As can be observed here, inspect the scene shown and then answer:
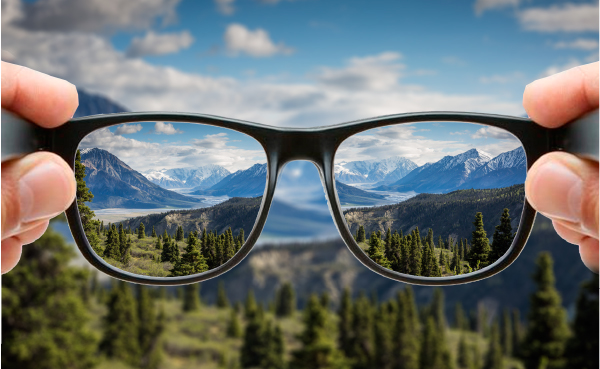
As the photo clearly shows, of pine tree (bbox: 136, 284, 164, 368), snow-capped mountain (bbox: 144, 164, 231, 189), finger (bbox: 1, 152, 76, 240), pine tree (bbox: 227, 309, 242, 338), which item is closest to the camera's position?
finger (bbox: 1, 152, 76, 240)

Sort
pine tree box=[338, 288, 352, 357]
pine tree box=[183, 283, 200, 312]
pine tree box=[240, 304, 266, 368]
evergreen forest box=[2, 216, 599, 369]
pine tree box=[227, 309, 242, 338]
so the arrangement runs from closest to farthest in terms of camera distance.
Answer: evergreen forest box=[2, 216, 599, 369]
pine tree box=[338, 288, 352, 357]
pine tree box=[240, 304, 266, 368]
pine tree box=[227, 309, 242, 338]
pine tree box=[183, 283, 200, 312]

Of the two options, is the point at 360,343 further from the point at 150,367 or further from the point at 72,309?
the point at 72,309

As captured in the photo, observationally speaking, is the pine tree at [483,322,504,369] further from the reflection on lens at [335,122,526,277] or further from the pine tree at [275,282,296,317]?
the reflection on lens at [335,122,526,277]

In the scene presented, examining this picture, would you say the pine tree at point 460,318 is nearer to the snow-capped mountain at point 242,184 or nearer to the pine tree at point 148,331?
the pine tree at point 148,331

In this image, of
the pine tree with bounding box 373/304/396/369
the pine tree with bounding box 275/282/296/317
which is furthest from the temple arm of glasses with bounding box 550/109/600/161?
the pine tree with bounding box 275/282/296/317

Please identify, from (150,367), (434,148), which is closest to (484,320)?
(150,367)

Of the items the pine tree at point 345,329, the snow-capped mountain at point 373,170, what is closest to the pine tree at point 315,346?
the pine tree at point 345,329

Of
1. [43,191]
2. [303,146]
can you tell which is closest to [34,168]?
[43,191]

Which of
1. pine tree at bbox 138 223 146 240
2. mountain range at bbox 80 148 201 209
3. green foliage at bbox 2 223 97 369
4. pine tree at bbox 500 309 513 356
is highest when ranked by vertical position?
mountain range at bbox 80 148 201 209

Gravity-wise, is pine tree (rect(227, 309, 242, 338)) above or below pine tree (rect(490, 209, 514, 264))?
below
